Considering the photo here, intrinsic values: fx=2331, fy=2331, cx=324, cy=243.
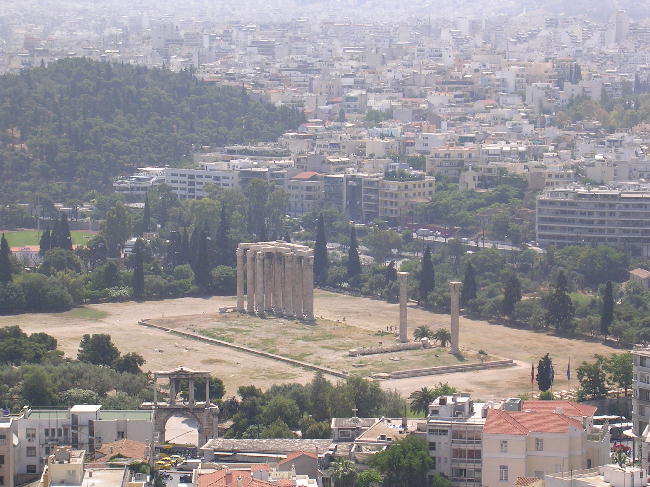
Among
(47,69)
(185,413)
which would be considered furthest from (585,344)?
(47,69)

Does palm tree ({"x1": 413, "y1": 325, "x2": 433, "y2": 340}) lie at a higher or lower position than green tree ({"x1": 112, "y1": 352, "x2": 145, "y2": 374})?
lower

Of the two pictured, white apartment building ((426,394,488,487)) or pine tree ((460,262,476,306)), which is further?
pine tree ((460,262,476,306))

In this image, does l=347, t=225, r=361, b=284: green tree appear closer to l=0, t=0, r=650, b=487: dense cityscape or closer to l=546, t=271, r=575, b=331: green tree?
l=0, t=0, r=650, b=487: dense cityscape

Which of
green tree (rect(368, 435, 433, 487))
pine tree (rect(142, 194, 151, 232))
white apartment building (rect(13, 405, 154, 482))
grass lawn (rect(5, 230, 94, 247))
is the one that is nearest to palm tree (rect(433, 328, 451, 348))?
white apartment building (rect(13, 405, 154, 482))

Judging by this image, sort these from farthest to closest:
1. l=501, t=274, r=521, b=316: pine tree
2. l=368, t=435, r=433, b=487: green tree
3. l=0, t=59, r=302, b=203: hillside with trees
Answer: l=0, t=59, r=302, b=203: hillside with trees, l=501, t=274, r=521, b=316: pine tree, l=368, t=435, r=433, b=487: green tree

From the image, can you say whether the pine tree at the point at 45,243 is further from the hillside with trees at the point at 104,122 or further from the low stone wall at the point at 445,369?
the low stone wall at the point at 445,369

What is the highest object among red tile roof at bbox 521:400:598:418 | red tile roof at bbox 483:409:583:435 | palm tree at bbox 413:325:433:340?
red tile roof at bbox 483:409:583:435
